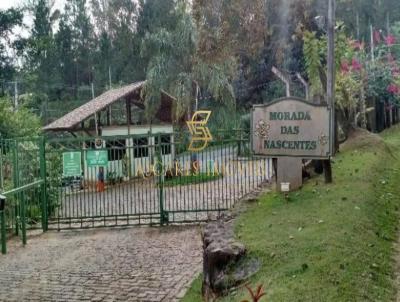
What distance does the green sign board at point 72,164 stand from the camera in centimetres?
1054

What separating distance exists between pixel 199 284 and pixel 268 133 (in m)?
3.30

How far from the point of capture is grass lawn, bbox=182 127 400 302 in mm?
4086

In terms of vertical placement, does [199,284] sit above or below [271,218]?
below

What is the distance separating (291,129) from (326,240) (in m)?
3.43

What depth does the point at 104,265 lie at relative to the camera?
7.51 metres

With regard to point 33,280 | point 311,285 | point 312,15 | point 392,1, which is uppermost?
point 392,1

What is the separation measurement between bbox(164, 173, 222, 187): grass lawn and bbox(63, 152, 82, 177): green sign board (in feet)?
6.46

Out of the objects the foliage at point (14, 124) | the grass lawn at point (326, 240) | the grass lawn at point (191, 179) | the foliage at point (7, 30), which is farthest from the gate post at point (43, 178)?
the foliage at point (7, 30)

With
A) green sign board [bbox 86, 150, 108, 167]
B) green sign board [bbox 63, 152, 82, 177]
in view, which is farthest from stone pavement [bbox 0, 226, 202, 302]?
green sign board [bbox 86, 150, 108, 167]

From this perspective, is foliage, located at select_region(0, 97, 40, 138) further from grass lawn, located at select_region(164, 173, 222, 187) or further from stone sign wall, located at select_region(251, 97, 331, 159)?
stone sign wall, located at select_region(251, 97, 331, 159)

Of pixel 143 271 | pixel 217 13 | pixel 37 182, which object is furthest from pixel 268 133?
pixel 217 13

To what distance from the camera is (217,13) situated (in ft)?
58.6

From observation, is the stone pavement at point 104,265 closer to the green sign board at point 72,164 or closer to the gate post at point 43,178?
the gate post at point 43,178

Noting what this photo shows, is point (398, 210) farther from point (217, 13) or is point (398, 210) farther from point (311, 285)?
point (217, 13)
